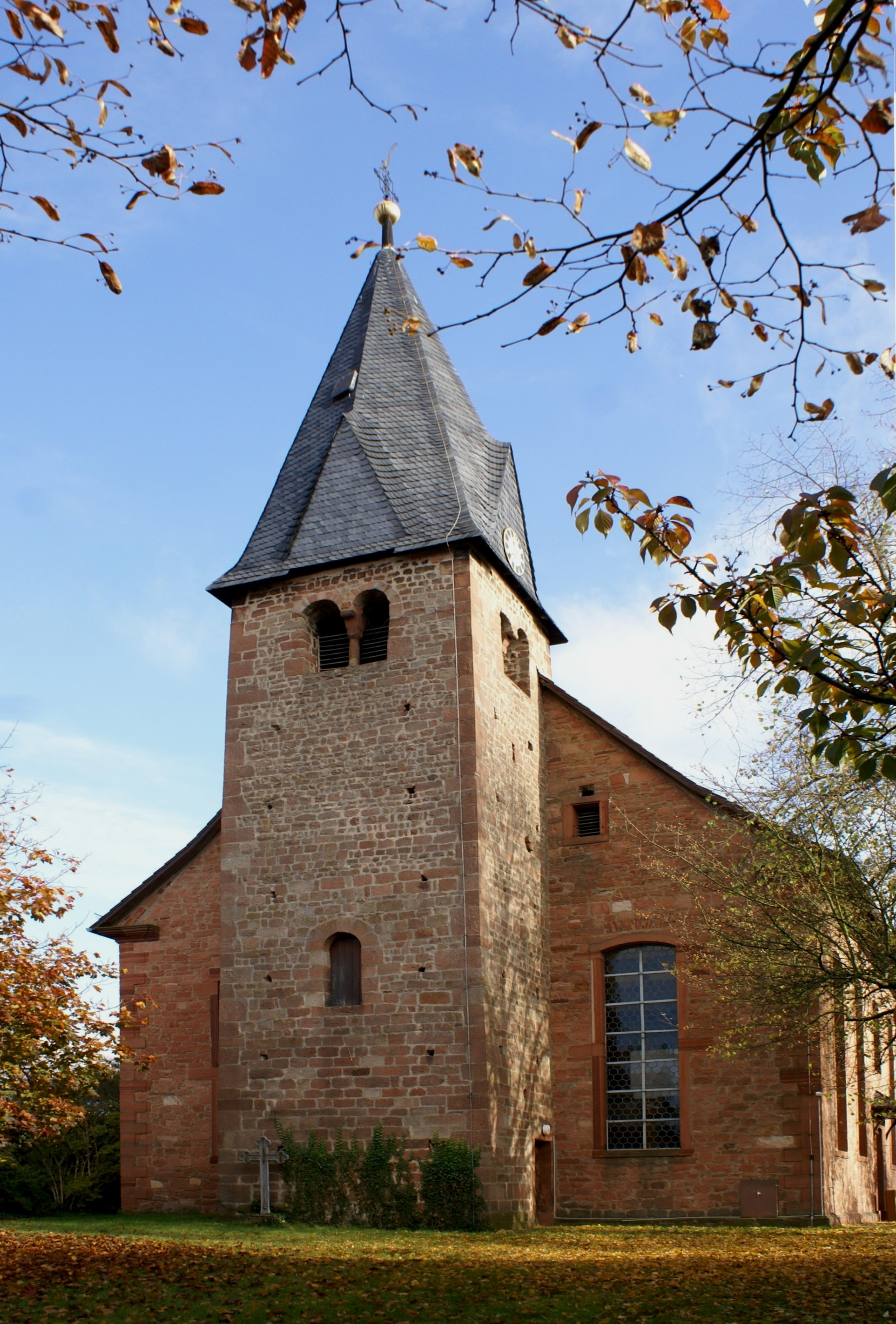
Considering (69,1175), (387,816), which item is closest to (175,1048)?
(387,816)

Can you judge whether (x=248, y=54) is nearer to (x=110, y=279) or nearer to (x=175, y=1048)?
(x=110, y=279)

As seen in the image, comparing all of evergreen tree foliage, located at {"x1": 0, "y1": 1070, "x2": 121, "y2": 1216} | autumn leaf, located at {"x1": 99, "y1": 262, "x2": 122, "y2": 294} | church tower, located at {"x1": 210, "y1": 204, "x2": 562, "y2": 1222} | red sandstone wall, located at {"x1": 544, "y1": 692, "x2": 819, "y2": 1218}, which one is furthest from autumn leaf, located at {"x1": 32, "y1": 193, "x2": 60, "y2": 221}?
evergreen tree foliage, located at {"x1": 0, "y1": 1070, "x2": 121, "y2": 1216}

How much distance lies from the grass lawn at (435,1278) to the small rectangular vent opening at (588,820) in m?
6.83

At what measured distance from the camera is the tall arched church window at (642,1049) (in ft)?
62.4

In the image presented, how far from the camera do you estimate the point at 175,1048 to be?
2061cm

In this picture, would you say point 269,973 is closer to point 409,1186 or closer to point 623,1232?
point 409,1186

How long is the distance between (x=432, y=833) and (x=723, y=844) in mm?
4001

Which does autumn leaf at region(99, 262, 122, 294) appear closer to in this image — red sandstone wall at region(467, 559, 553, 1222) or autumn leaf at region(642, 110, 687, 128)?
autumn leaf at region(642, 110, 687, 128)

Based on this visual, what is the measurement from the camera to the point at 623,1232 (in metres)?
16.1

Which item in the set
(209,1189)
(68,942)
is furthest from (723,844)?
(209,1189)

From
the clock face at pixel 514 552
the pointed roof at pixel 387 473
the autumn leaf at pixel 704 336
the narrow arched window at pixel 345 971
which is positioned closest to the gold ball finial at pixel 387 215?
the pointed roof at pixel 387 473

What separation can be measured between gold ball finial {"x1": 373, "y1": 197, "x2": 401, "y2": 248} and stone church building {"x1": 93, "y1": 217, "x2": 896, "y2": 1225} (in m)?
4.88

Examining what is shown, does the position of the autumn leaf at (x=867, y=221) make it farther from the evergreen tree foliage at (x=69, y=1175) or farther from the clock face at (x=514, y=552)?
the evergreen tree foliage at (x=69, y=1175)

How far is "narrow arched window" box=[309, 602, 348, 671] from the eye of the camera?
791 inches
